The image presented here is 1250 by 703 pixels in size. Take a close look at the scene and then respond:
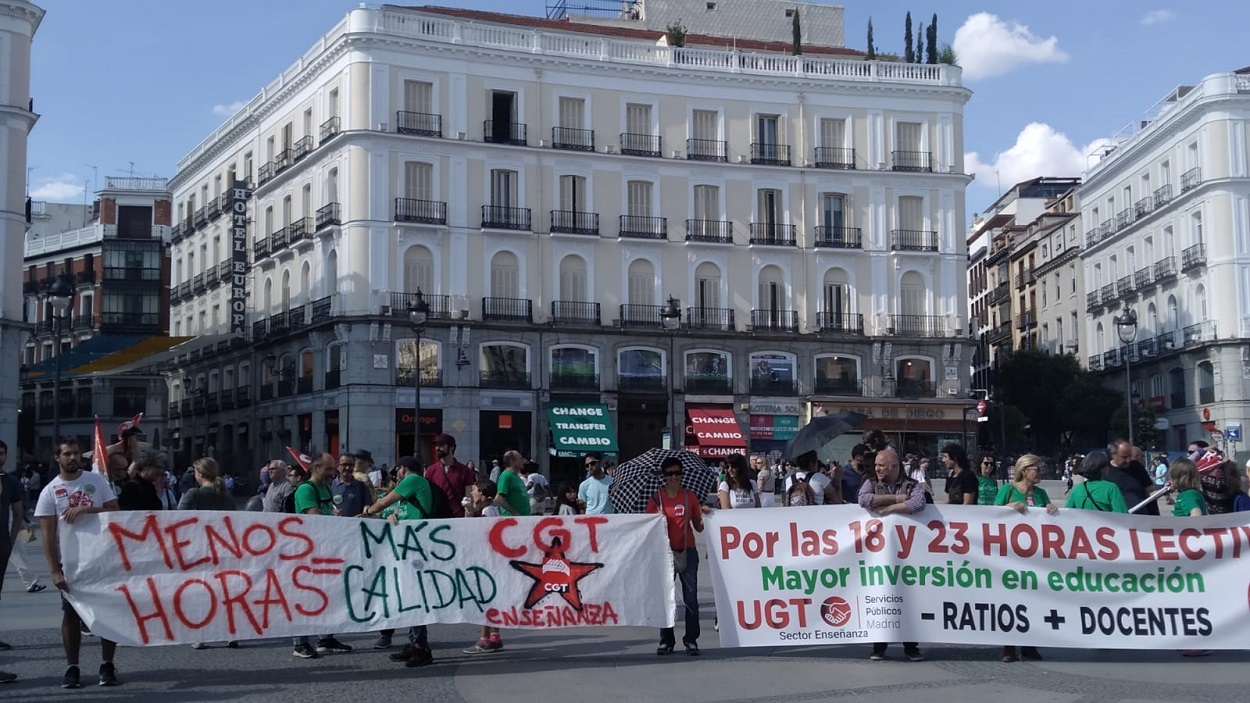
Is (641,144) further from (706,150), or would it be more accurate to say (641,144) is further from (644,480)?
(644,480)

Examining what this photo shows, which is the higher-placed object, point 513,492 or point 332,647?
point 513,492

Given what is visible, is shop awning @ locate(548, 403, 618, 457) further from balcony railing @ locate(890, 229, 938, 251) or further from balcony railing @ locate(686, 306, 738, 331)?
balcony railing @ locate(890, 229, 938, 251)

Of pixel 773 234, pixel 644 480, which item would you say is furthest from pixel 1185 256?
pixel 644 480

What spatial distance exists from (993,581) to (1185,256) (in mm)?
50353

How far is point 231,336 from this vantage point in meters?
53.2

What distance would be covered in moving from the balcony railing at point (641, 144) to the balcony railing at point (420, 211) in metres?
7.05

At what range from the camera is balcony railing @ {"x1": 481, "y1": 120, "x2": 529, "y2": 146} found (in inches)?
1879

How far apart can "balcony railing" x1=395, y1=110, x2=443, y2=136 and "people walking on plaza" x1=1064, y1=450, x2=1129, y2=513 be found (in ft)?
122

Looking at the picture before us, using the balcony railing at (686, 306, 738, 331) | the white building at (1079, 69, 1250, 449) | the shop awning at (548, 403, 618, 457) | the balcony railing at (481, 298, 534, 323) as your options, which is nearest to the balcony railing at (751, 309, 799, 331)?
the balcony railing at (686, 306, 738, 331)

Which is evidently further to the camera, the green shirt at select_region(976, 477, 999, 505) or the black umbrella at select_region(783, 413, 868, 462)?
the black umbrella at select_region(783, 413, 868, 462)

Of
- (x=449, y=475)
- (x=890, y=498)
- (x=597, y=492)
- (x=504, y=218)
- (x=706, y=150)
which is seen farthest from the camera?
(x=706, y=150)

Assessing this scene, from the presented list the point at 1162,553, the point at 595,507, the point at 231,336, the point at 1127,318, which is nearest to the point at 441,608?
the point at 1162,553

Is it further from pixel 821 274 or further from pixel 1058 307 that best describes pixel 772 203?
pixel 1058 307

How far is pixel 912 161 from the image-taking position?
51.5 metres
